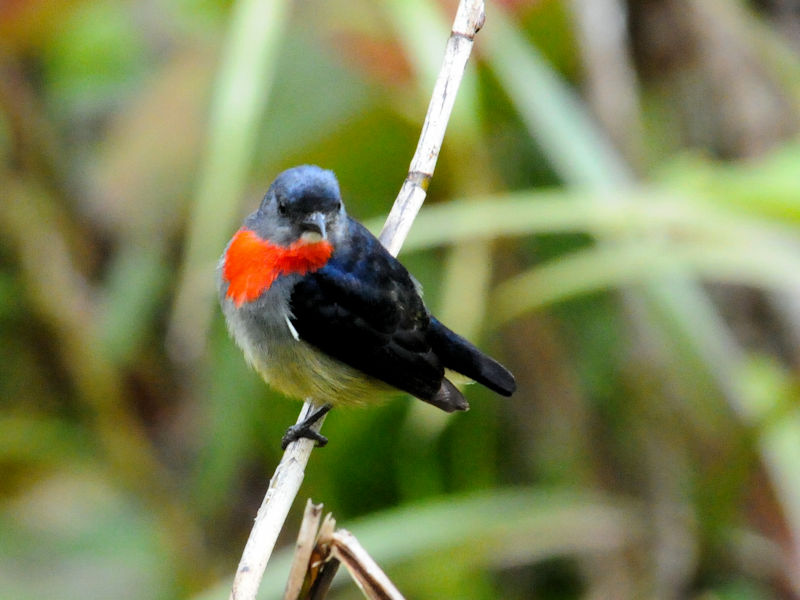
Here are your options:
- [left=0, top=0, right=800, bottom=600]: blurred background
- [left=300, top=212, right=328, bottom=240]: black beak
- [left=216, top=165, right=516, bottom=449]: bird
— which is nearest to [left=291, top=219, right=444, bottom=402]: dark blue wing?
[left=216, top=165, right=516, bottom=449]: bird

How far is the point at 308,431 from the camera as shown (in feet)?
8.87

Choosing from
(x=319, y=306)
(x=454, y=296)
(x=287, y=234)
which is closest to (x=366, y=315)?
(x=319, y=306)

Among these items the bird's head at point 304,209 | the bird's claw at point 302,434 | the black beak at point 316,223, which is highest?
the bird's head at point 304,209

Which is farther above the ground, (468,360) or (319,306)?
(319,306)

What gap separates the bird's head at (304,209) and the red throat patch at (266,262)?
0.08ft

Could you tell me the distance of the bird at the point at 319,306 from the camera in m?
2.73

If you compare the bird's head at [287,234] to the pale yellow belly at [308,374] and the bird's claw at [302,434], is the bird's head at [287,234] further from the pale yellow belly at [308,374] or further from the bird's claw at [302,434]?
the bird's claw at [302,434]

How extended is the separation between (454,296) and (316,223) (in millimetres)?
919

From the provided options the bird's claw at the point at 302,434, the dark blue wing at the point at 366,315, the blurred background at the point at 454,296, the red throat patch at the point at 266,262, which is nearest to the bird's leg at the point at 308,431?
the bird's claw at the point at 302,434

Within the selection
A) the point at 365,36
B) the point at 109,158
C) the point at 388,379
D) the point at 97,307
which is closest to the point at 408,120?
the point at 365,36

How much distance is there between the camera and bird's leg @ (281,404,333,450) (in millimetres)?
2678

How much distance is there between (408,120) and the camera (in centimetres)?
351

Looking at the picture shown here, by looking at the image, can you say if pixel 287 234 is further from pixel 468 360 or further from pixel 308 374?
pixel 468 360

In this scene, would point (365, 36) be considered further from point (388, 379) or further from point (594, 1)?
point (388, 379)
